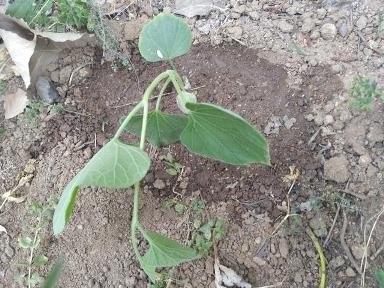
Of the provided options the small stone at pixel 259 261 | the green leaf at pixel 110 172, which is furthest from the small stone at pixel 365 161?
the green leaf at pixel 110 172

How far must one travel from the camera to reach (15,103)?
180 centimetres

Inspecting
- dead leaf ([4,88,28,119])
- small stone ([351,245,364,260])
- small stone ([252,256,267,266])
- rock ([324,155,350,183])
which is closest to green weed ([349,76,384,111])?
rock ([324,155,350,183])

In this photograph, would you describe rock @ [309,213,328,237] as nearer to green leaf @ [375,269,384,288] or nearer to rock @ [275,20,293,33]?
green leaf @ [375,269,384,288]

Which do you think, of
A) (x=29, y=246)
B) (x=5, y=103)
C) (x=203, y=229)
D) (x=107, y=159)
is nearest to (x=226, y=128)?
(x=107, y=159)

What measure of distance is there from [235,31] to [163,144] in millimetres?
512

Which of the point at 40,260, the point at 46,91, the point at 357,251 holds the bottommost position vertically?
the point at 40,260

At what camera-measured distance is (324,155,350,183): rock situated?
1522mm

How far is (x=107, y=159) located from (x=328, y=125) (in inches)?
27.2

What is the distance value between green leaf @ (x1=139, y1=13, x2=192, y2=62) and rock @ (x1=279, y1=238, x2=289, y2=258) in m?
0.56

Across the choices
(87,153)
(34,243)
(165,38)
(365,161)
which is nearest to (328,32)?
(365,161)

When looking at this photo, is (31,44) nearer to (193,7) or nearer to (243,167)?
(193,7)

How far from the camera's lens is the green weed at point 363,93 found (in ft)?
4.75

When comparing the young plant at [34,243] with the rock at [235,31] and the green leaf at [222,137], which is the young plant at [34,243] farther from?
the rock at [235,31]

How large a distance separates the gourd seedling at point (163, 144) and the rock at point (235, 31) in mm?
399
